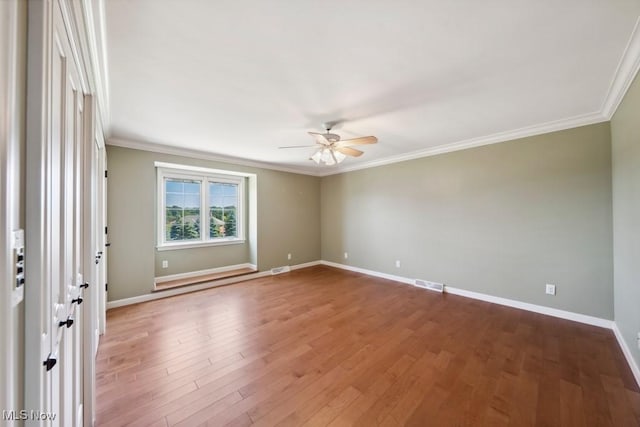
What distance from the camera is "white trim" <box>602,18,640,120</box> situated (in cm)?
159

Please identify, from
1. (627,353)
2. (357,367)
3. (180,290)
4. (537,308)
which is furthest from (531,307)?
(180,290)

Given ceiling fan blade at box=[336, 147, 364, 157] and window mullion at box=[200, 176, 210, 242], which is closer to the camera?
ceiling fan blade at box=[336, 147, 364, 157]

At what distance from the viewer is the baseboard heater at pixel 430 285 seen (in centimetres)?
399

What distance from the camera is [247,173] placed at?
16.1 ft

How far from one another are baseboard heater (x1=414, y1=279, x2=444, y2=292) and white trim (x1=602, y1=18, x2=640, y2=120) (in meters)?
2.89

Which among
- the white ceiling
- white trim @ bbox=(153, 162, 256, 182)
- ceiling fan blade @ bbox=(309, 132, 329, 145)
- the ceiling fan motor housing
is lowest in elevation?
white trim @ bbox=(153, 162, 256, 182)

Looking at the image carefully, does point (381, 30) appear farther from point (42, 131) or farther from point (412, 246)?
point (412, 246)

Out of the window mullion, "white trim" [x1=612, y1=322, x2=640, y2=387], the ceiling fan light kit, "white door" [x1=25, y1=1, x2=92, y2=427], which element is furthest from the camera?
the window mullion

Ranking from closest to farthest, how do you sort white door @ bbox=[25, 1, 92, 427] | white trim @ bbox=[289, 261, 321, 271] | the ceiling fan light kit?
white door @ bbox=[25, 1, 92, 427] → the ceiling fan light kit → white trim @ bbox=[289, 261, 321, 271]

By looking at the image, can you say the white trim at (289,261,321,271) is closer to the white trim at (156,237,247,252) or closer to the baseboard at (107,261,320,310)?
the baseboard at (107,261,320,310)

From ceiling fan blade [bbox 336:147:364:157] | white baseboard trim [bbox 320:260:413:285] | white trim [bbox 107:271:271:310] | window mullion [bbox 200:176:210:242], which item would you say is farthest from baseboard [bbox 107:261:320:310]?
ceiling fan blade [bbox 336:147:364:157]

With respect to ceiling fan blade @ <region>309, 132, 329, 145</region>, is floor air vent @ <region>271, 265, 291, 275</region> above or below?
below

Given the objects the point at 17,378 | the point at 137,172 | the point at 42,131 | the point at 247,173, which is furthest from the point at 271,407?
the point at 247,173

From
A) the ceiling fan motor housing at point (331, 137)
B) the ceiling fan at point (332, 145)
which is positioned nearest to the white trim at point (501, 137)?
the ceiling fan at point (332, 145)
